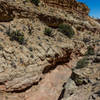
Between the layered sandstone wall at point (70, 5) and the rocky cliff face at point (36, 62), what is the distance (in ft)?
14.7

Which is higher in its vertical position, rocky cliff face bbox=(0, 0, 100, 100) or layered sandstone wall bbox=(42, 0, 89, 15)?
layered sandstone wall bbox=(42, 0, 89, 15)

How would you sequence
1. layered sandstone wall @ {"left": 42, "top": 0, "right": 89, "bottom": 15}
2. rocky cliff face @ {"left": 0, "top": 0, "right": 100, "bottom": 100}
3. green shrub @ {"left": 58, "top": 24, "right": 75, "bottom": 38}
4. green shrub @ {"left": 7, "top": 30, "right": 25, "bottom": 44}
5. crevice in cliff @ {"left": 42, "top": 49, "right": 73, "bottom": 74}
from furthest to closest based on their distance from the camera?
layered sandstone wall @ {"left": 42, "top": 0, "right": 89, "bottom": 15} → green shrub @ {"left": 58, "top": 24, "right": 75, "bottom": 38} → crevice in cliff @ {"left": 42, "top": 49, "right": 73, "bottom": 74} → green shrub @ {"left": 7, "top": 30, "right": 25, "bottom": 44} → rocky cliff face @ {"left": 0, "top": 0, "right": 100, "bottom": 100}

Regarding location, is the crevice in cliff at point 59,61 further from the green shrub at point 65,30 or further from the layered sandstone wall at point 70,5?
the layered sandstone wall at point 70,5

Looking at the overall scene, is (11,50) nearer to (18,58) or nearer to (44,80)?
(18,58)

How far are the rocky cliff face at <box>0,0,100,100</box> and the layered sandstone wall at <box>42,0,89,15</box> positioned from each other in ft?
14.7

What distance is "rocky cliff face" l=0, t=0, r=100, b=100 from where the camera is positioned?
9227 millimetres

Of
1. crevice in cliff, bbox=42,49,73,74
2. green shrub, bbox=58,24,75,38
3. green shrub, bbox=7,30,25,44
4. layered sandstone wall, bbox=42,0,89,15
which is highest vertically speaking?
layered sandstone wall, bbox=42,0,89,15

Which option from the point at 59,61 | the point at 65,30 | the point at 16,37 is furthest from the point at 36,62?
the point at 65,30

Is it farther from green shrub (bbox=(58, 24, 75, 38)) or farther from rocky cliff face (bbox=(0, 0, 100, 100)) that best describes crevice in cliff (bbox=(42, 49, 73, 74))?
green shrub (bbox=(58, 24, 75, 38))

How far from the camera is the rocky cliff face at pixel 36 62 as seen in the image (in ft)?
30.3

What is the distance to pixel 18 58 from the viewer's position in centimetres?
1091

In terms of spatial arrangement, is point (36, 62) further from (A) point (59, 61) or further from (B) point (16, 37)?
(A) point (59, 61)

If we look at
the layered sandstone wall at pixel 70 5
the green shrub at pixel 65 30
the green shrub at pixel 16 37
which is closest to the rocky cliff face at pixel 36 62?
the green shrub at pixel 16 37

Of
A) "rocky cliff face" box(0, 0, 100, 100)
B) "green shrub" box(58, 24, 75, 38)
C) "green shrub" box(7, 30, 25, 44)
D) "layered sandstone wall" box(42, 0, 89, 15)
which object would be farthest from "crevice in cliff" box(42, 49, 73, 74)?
"layered sandstone wall" box(42, 0, 89, 15)
